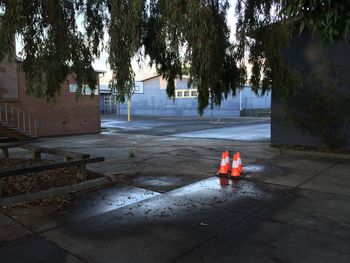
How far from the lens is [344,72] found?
10.1 metres

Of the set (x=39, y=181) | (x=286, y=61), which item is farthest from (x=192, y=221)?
(x=286, y=61)

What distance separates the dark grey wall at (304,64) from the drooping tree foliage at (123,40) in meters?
5.04

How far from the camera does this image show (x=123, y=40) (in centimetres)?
468

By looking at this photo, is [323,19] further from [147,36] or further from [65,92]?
[65,92]

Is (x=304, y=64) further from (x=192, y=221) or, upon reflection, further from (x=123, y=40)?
(x=192, y=221)

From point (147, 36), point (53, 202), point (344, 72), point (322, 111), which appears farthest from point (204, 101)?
point (344, 72)

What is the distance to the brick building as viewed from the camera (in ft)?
53.2

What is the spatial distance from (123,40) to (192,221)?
2.76 m

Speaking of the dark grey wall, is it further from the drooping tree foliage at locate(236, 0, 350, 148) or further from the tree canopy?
the tree canopy

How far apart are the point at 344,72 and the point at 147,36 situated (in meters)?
7.52

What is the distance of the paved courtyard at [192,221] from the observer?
372 cm

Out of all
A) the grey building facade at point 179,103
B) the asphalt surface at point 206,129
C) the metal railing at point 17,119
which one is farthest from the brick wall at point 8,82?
the grey building facade at point 179,103

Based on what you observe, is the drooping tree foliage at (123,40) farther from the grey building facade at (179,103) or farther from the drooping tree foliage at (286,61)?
the grey building facade at (179,103)

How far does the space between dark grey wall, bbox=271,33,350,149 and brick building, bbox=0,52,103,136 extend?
29.7 ft
